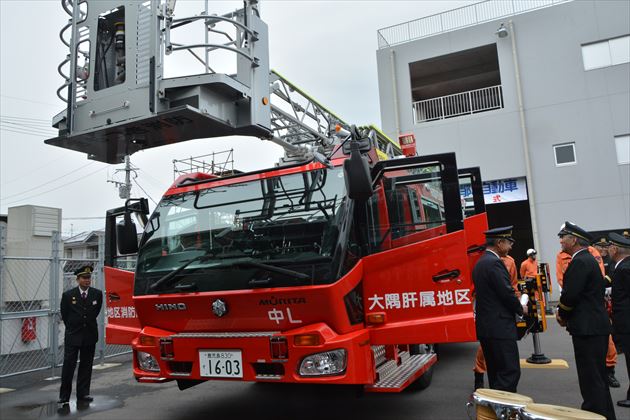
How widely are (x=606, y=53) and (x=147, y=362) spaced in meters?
15.8

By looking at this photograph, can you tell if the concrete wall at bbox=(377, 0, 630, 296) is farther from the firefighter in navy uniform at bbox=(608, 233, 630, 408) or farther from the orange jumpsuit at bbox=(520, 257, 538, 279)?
A: the firefighter in navy uniform at bbox=(608, 233, 630, 408)

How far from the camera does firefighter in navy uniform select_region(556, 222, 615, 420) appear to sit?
3891 millimetres

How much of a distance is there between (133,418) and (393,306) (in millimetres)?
3301

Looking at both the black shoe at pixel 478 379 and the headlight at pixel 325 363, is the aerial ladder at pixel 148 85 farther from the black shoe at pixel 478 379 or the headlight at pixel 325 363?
the black shoe at pixel 478 379

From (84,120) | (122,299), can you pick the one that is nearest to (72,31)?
(84,120)

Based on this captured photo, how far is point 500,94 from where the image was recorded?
16875 millimetres

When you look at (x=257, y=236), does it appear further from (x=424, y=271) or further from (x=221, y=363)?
(x=424, y=271)

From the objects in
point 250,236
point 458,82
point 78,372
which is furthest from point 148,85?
point 458,82

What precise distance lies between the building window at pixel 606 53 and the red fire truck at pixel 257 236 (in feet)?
43.0

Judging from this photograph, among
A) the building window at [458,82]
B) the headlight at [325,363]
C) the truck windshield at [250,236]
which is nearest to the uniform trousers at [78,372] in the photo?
the truck windshield at [250,236]

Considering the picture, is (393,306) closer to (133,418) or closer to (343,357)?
(343,357)

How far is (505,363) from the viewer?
13.7ft

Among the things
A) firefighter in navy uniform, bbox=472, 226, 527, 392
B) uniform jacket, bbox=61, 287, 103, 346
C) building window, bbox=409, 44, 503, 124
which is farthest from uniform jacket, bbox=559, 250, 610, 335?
building window, bbox=409, 44, 503, 124

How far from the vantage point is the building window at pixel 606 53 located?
14297 millimetres
